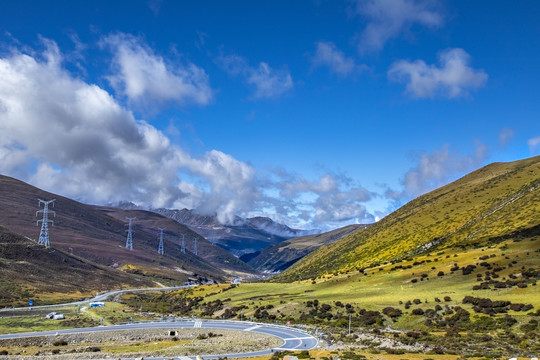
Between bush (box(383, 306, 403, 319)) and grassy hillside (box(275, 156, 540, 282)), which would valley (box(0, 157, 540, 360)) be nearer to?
bush (box(383, 306, 403, 319))

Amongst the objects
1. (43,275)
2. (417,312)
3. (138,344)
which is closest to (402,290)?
(417,312)

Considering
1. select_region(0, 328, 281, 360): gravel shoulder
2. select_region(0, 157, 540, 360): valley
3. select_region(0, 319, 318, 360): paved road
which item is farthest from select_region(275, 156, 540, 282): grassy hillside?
select_region(0, 328, 281, 360): gravel shoulder

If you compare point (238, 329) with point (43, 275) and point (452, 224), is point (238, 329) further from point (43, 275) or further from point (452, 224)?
point (43, 275)

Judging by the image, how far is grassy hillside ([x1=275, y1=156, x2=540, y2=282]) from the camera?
110 m

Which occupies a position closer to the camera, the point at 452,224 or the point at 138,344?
the point at 138,344

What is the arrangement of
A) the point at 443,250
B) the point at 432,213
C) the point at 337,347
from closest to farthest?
1. the point at 337,347
2. the point at 443,250
3. the point at 432,213

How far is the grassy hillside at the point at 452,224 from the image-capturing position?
110250 mm

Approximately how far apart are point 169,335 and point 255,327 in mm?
13947

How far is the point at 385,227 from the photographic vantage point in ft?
561

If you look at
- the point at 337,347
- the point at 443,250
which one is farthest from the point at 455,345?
the point at 443,250

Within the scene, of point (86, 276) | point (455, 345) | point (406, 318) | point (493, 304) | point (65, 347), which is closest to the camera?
point (455, 345)

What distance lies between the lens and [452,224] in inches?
5226

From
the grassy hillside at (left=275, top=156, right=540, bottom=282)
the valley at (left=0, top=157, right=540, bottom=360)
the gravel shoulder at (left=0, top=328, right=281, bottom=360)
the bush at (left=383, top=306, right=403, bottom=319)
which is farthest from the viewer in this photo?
the grassy hillside at (left=275, top=156, right=540, bottom=282)

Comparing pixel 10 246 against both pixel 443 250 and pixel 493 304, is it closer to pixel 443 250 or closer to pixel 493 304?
pixel 443 250
